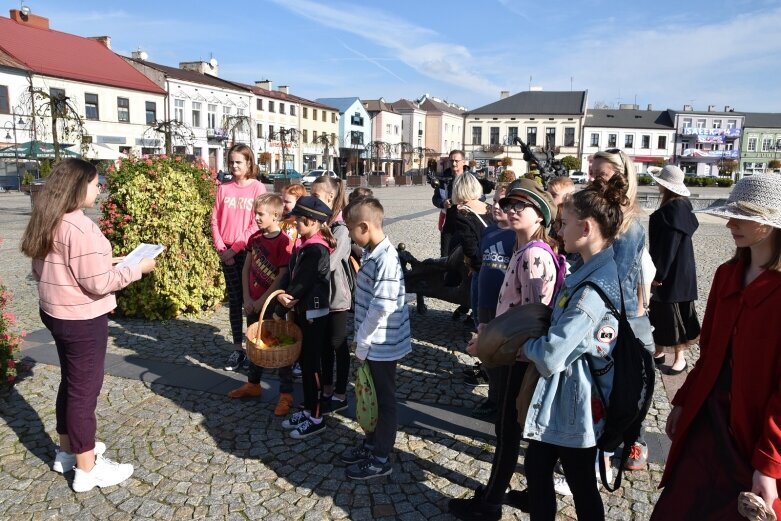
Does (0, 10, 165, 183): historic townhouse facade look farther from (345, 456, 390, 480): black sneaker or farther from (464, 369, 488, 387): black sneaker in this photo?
(345, 456, 390, 480): black sneaker

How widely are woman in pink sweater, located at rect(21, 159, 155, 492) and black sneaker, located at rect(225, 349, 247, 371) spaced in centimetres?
177

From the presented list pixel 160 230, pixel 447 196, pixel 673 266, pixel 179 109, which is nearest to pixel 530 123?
pixel 179 109

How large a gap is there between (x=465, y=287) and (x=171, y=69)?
45.6 meters

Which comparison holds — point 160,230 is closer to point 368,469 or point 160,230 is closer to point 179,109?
point 368,469

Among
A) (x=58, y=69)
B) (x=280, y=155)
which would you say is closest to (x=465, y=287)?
(x=58, y=69)

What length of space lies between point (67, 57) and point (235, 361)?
134ft

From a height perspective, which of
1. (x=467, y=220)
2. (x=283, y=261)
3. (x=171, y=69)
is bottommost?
(x=283, y=261)

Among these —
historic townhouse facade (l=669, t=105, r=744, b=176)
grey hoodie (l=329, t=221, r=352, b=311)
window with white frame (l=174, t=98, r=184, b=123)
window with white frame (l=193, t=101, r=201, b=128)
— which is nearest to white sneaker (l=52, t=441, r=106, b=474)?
grey hoodie (l=329, t=221, r=352, b=311)

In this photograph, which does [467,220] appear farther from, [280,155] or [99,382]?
[280,155]

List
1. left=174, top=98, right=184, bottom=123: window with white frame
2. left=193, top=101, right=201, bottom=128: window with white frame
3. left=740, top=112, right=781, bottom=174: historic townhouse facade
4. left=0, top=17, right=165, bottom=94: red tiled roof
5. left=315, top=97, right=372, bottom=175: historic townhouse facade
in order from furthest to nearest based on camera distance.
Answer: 1. left=740, top=112, right=781, bottom=174: historic townhouse facade
2. left=315, top=97, right=372, bottom=175: historic townhouse facade
3. left=193, top=101, right=201, bottom=128: window with white frame
4. left=174, top=98, right=184, bottom=123: window with white frame
5. left=0, top=17, right=165, bottom=94: red tiled roof

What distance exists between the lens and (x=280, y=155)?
182 ft

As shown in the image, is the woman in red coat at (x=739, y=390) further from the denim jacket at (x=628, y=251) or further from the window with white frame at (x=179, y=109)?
the window with white frame at (x=179, y=109)

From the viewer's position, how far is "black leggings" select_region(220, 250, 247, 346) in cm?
531

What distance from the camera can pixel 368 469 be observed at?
3.39 meters
